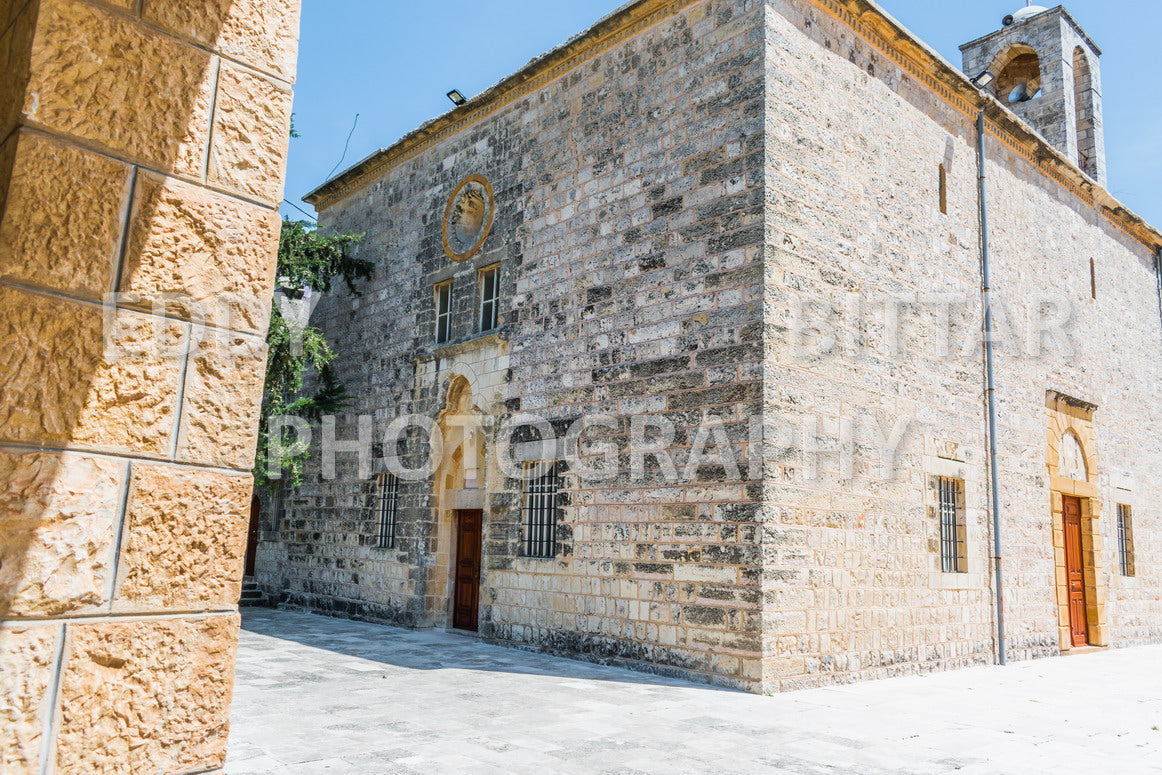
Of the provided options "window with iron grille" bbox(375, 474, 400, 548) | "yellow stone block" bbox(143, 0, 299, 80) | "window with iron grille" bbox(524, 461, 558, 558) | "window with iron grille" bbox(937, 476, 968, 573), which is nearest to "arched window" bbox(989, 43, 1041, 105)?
"window with iron grille" bbox(937, 476, 968, 573)

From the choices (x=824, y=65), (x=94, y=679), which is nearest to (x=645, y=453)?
(x=824, y=65)

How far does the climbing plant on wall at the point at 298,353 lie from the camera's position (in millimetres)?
10734

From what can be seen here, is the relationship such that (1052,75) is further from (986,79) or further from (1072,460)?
(1072,460)

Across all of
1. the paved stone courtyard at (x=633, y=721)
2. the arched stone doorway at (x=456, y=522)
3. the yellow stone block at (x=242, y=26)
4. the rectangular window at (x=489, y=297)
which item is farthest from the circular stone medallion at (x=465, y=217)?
the yellow stone block at (x=242, y=26)

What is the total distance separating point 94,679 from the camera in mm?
1748

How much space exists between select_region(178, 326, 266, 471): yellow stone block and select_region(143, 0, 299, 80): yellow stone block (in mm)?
738

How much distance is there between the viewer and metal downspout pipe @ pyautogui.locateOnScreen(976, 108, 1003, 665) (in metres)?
9.50

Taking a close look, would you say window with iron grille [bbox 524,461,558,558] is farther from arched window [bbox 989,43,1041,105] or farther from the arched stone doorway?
arched window [bbox 989,43,1041,105]

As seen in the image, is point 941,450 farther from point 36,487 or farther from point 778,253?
point 36,487

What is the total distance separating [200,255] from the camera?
2.02 m

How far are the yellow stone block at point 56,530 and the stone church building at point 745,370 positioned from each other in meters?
5.69

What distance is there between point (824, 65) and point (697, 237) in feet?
7.31

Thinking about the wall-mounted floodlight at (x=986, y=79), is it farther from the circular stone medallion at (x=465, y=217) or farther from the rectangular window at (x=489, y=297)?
the rectangular window at (x=489, y=297)

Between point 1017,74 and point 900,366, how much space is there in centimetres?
902
